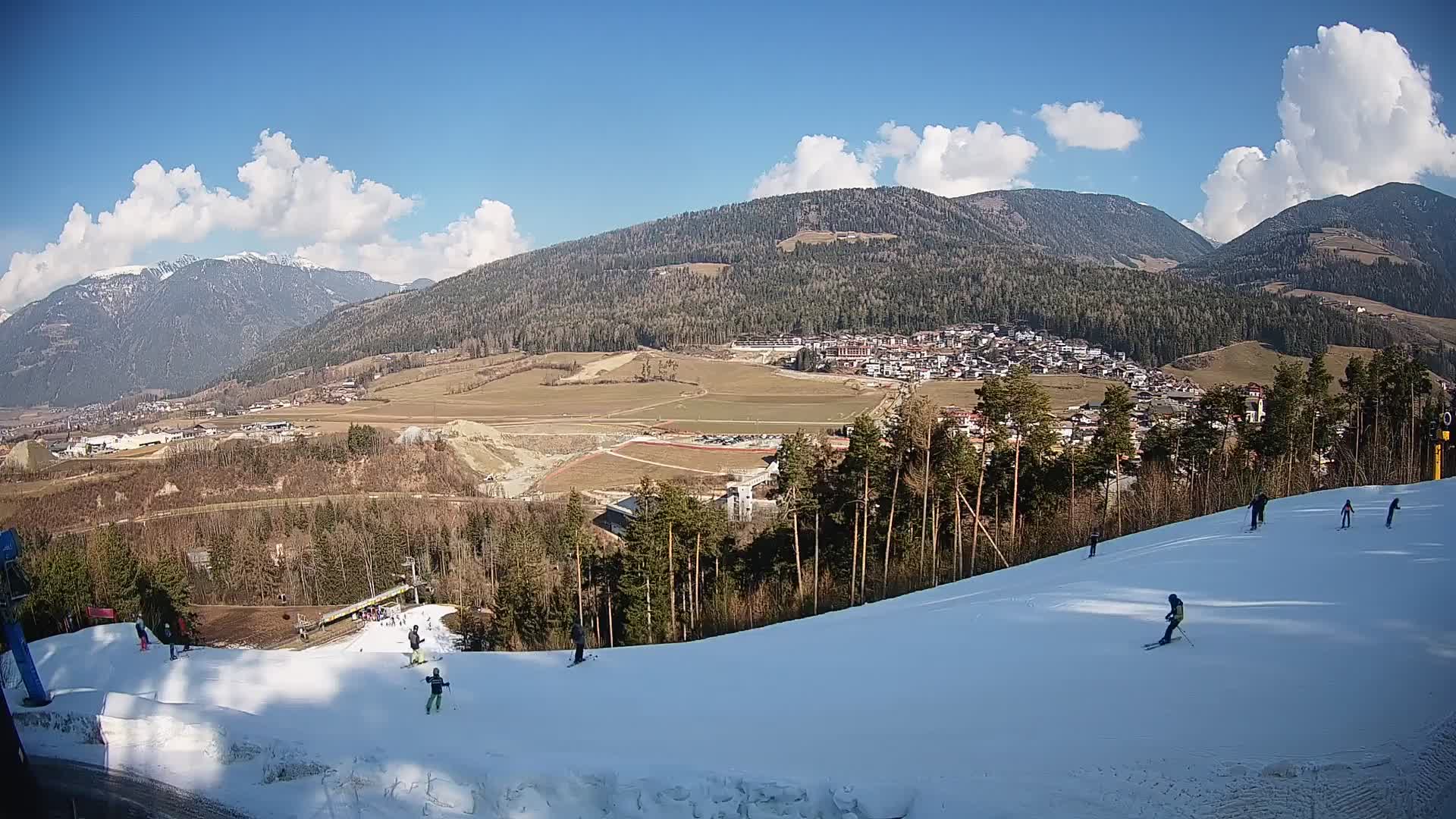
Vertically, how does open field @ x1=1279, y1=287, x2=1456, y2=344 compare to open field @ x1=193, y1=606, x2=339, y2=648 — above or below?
above

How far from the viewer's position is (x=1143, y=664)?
25.9 feet

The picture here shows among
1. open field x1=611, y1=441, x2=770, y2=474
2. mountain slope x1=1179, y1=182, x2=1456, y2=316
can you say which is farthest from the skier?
mountain slope x1=1179, y1=182, x2=1456, y2=316

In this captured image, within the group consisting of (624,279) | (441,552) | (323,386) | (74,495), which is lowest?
(441,552)

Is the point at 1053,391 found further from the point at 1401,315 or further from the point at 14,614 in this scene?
the point at 14,614

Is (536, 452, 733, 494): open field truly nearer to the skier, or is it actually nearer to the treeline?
the treeline

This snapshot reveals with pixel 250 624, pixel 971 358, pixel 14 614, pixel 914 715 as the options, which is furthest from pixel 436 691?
pixel 971 358

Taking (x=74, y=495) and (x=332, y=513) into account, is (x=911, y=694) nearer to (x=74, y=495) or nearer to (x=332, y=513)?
(x=332, y=513)

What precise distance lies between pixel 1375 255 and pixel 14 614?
189475 mm

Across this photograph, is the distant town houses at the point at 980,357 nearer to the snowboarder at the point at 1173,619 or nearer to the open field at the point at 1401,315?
the open field at the point at 1401,315

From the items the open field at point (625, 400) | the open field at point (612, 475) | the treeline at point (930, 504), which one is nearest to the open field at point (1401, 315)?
the open field at point (625, 400)

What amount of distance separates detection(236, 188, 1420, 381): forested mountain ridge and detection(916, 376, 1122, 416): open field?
57.9 ft

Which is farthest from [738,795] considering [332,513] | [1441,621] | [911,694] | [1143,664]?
[332,513]

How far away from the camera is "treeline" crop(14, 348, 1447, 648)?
2022 centimetres

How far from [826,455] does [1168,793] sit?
16896mm
